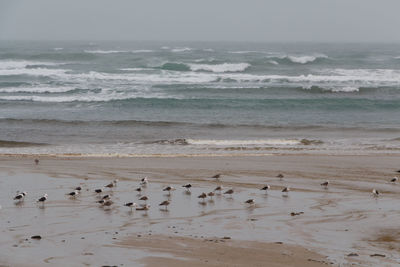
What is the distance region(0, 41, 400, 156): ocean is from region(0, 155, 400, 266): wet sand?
10.4 ft

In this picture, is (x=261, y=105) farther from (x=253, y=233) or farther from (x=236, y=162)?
(x=253, y=233)

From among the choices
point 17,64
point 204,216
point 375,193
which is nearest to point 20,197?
point 204,216

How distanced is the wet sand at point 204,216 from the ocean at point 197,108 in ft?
10.4

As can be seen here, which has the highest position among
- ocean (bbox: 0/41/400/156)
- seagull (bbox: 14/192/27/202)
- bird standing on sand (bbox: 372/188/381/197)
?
ocean (bbox: 0/41/400/156)

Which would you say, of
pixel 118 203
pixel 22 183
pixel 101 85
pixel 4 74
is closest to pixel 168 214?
pixel 118 203

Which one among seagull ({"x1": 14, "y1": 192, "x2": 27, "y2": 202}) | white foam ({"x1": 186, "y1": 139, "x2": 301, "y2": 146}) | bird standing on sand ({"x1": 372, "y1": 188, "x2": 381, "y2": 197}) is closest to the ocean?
Result: white foam ({"x1": 186, "y1": 139, "x2": 301, "y2": 146})

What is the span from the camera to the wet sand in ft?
30.0

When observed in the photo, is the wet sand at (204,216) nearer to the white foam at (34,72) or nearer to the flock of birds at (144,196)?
the flock of birds at (144,196)

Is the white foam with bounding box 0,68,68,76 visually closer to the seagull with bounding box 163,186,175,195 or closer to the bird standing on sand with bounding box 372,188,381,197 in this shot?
the seagull with bounding box 163,186,175,195

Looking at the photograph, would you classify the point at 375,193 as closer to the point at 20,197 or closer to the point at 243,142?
the point at 20,197

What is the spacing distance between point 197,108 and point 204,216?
21.2 m

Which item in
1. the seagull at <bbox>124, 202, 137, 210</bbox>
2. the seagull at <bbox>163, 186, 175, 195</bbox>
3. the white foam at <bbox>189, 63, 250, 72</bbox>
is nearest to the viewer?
the seagull at <bbox>124, 202, 137, 210</bbox>

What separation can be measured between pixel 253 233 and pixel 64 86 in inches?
1274

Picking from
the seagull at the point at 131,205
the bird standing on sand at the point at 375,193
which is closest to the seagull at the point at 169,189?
the seagull at the point at 131,205
